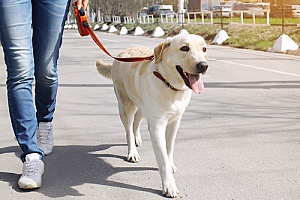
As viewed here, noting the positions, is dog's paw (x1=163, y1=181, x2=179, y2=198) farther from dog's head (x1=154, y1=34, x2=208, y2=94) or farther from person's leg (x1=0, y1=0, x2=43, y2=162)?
person's leg (x1=0, y1=0, x2=43, y2=162)

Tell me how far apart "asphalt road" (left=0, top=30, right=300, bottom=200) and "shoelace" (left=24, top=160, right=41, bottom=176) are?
0.14 meters

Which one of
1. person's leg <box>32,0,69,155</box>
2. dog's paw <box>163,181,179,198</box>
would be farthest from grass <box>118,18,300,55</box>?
dog's paw <box>163,181,179,198</box>

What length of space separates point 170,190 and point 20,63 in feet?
4.65

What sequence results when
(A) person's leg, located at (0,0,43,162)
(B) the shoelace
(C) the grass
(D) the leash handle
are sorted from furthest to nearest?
(C) the grass
(D) the leash handle
(B) the shoelace
(A) person's leg, located at (0,0,43,162)

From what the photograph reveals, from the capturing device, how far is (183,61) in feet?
10.8

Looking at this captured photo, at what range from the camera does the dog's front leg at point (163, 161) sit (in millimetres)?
3260

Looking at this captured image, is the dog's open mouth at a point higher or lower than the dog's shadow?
higher

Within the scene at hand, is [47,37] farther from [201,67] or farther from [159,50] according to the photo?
[201,67]

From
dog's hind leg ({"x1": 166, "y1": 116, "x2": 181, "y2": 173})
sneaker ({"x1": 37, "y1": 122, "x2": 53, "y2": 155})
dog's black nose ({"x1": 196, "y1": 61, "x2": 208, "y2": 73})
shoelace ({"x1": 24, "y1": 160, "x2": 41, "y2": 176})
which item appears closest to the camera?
dog's black nose ({"x1": 196, "y1": 61, "x2": 208, "y2": 73})

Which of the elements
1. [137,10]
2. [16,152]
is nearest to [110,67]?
[16,152]

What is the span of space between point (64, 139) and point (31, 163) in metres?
1.36

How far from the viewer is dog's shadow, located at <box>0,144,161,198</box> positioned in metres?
3.45

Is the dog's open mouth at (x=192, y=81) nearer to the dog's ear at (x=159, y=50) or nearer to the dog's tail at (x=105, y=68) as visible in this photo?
the dog's ear at (x=159, y=50)

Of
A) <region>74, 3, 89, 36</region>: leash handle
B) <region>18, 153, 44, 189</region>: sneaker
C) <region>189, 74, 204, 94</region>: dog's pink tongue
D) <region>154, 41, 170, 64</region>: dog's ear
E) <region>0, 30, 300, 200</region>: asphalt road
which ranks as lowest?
<region>0, 30, 300, 200</region>: asphalt road
